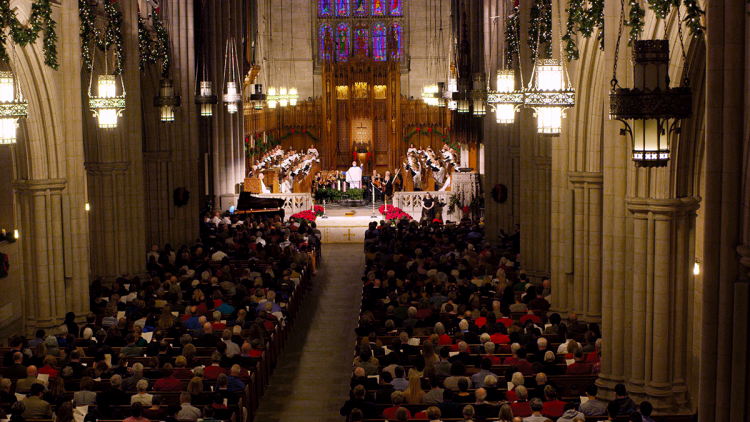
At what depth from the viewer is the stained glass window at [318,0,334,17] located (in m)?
49.6

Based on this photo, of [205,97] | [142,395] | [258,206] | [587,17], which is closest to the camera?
[142,395]

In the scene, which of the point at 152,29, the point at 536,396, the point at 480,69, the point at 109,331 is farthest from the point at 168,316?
the point at 480,69

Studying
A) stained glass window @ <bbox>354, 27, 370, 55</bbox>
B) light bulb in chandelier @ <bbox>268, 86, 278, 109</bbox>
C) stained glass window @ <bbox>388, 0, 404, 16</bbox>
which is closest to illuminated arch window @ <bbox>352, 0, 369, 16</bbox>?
stained glass window @ <bbox>354, 27, 370, 55</bbox>

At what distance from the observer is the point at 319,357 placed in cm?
1895

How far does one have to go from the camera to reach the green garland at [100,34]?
792 inches

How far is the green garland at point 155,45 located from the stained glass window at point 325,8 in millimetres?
22458

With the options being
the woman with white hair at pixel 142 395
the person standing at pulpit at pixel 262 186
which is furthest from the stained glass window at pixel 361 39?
the woman with white hair at pixel 142 395

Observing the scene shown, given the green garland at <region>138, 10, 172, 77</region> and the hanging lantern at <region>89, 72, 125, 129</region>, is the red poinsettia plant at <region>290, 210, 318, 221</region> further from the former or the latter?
the hanging lantern at <region>89, 72, 125, 129</region>

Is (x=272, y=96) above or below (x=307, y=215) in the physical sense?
above

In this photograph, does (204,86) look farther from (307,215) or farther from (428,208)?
(428,208)

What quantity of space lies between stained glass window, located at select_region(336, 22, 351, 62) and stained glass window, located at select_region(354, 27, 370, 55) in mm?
428

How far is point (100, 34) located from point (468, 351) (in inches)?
465

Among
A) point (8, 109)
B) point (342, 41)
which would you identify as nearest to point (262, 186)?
point (342, 41)

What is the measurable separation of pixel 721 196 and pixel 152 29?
20.9m
